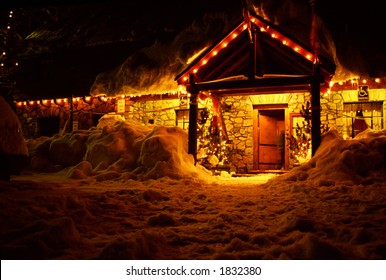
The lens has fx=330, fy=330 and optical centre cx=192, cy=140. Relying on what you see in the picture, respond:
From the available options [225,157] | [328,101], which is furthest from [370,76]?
[225,157]

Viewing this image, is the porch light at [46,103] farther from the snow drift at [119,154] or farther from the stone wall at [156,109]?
the snow drift at [119,154]

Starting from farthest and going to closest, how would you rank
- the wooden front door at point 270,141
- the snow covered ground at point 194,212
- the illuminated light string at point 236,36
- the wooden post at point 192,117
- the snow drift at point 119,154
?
the wooden front door at point 270,141 < the wooden post at point 192,117 < the illuminated light string at point 236,36 < the snow drift at point 119,154 < the snow covered ground at point 194,212

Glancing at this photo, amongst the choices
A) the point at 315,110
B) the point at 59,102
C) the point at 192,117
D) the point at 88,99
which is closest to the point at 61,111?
the point at 59,102

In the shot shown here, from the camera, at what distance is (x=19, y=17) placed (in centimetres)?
2175

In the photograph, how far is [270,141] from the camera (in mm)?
14078

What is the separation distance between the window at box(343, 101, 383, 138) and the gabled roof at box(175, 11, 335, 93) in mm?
3175

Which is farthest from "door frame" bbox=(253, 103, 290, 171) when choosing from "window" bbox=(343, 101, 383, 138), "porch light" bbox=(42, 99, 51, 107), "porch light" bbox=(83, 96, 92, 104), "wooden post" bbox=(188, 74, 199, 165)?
"porch light" bbox=(42, 99, 51, 107)

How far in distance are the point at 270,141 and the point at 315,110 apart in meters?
5.20

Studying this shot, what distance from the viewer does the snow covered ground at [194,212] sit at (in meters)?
3.14

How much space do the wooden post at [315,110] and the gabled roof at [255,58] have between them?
19cm

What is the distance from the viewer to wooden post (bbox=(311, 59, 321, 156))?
29.2ft

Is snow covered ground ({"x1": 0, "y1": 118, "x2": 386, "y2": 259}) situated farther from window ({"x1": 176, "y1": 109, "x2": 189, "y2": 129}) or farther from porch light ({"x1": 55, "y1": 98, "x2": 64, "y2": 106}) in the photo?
porch light ({"x1": 55, "y1": 98, "x2": 64, "y2": 106})

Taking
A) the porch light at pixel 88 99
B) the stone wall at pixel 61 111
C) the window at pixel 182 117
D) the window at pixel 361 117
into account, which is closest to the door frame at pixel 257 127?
the window at pixel 361 117

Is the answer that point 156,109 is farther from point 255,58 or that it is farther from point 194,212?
point 194,212
